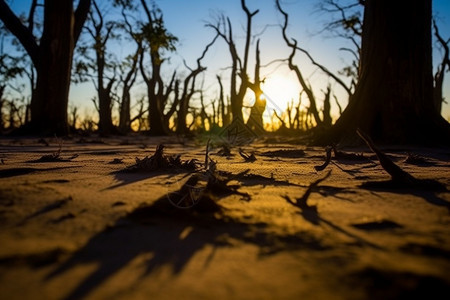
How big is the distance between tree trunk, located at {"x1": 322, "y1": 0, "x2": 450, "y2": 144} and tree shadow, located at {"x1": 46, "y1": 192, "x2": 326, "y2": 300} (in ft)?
14.3

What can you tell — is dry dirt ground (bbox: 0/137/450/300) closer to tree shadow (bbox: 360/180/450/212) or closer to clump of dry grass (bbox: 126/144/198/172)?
tree shadow (bbox: 360/180/450/212)

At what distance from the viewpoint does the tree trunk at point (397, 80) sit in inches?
191

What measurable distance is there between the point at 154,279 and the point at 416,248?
2.03ft

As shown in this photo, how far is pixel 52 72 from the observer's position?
8094 millimetres

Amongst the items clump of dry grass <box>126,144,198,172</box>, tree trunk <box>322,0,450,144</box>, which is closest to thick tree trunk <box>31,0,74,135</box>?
tree trunk <box>322,0,450,144</box>

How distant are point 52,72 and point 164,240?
876cm

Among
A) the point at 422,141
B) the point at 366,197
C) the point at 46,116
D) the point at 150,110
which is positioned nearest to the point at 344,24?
the point at 150,110

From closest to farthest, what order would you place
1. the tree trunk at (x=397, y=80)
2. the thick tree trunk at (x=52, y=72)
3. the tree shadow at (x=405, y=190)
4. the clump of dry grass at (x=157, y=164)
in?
1. the tree shadow at (x=405, y=190)
2. the clump of dry grass at (x=157, y=164)
3. the tree trunk at (x=397, y=80)
4. the thick tree trunk at (x=52, y=72)

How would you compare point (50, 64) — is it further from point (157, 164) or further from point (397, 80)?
point (397, 80)

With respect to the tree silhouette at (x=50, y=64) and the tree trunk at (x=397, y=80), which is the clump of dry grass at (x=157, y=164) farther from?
the tree silhouette at (x=50, y=64)

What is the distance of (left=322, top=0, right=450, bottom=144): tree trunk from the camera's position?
15.9ft

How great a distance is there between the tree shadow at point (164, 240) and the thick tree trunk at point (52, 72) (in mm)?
8122

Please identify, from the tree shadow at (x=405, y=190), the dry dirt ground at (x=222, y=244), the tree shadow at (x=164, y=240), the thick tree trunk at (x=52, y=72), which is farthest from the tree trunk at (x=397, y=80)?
the thick tree trunk at (x=52, y=72)

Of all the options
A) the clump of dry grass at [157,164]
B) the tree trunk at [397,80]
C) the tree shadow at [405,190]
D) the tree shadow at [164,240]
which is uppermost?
the tree trunk at [397,80]
